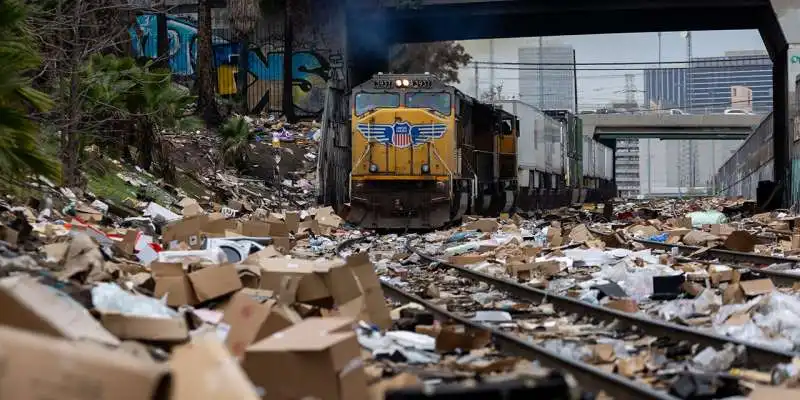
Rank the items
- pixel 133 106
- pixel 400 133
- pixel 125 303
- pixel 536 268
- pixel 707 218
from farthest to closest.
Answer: pixel 707 218 → pixel 400 133 → pixel 133 106 → pixel 536 268 → pixel 125 303

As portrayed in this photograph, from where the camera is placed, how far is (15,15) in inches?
350

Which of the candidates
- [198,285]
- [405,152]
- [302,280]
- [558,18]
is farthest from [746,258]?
[558,18]

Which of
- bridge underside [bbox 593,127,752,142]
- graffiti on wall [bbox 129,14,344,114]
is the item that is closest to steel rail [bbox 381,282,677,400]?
graffiti on wall [bbox 129,14,344,114]

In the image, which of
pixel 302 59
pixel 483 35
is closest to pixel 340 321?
pixel 483 35

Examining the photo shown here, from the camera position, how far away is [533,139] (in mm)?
29219

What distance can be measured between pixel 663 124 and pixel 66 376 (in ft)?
264

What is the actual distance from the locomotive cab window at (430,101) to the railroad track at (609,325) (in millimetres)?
10382

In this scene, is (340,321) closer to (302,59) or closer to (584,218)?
(584,218)

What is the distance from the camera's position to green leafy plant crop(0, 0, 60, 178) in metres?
8.28

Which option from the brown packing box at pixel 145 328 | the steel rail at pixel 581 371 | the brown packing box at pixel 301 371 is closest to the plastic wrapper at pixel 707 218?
the steel rail at pixel 581 371

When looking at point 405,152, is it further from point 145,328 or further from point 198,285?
point 145,328

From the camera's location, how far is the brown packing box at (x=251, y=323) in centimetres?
550

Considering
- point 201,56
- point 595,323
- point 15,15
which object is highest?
point 201,56

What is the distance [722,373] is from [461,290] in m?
5.37
